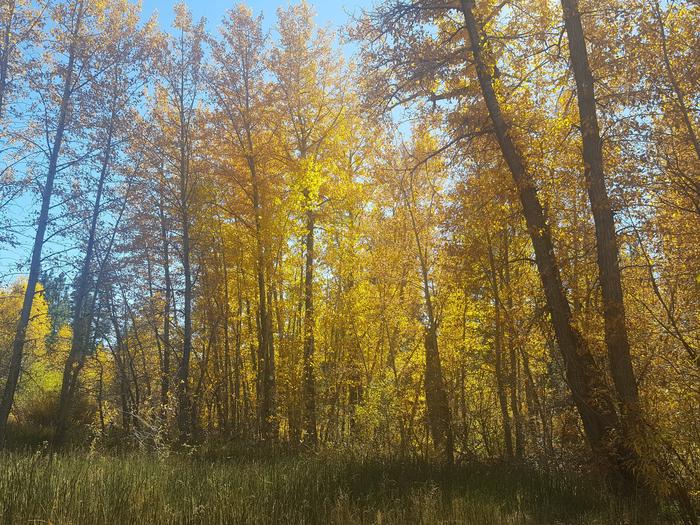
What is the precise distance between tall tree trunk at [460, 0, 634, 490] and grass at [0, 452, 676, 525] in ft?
1.70

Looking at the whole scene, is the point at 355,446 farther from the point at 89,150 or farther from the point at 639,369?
the point at 89,150

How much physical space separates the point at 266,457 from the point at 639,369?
6.04m

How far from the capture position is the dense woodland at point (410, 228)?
227 inches

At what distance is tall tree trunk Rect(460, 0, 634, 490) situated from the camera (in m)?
5.41

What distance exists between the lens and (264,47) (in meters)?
12.1

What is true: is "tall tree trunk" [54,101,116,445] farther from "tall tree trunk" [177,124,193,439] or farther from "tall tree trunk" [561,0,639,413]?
"tall tree trunk" [561,0,639,413]

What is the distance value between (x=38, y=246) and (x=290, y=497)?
8936 mm

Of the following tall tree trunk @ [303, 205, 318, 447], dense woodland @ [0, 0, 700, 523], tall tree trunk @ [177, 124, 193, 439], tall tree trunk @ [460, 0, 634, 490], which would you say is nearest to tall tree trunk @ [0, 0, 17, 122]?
dense woodland @ [0, 0, 700, 523]

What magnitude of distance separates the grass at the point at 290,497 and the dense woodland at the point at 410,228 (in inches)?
36.4

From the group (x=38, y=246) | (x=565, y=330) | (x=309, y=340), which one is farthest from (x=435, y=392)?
(x=38, y=246)

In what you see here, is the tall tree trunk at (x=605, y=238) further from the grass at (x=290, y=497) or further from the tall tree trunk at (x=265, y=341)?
the tall tree trunk at (x=265, y=341)

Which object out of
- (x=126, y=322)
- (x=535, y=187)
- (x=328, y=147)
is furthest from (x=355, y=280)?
(x=126, y=322)

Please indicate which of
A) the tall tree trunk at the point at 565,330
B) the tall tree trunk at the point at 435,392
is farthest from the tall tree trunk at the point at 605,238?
the tall tree trunk at the point at 435,392

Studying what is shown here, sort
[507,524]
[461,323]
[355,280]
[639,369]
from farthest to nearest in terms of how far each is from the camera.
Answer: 1. [355,280]
2. [461,323]
3. [639,369]
4. [507,524]
